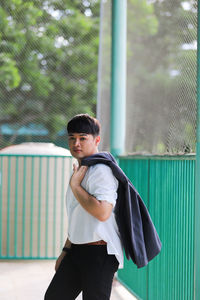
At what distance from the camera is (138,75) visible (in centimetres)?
469

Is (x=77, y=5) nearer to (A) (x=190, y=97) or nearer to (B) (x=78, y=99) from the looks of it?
(B) (x=78, y=99)

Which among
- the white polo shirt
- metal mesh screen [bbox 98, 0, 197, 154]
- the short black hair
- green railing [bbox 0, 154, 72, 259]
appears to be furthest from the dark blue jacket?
green railing [bbox 0, 154, 72, 259]

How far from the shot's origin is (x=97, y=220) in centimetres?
230

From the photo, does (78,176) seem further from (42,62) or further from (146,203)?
(42,62)

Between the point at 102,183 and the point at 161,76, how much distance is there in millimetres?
1702

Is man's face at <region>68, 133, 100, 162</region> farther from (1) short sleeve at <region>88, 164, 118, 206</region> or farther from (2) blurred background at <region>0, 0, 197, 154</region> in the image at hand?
(2) blurred background at <region>0, 0, 197, 154</region>

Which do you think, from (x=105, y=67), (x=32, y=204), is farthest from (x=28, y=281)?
(x=105, y=67)

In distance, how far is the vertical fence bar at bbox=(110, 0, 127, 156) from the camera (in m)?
5.14

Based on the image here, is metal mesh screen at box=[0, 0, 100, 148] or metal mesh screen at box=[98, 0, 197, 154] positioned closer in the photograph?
metal mesh screen at box=[98, 0, 197, 154]

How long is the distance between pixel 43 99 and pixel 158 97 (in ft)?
21.1

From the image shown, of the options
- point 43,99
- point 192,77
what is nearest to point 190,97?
point 192,77

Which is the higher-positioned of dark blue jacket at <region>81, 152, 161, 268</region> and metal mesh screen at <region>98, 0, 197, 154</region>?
metal mesh screen at <region>98, 0, 197, 154</region>

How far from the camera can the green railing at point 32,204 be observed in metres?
6.42

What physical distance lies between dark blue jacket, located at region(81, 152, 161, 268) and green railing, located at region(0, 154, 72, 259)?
13.3ft
